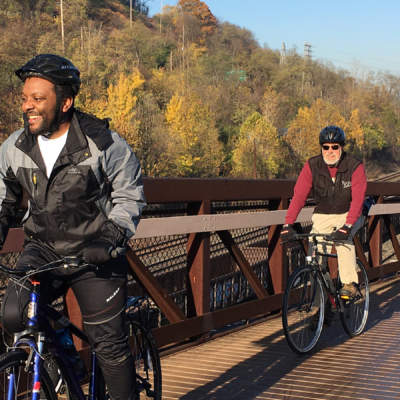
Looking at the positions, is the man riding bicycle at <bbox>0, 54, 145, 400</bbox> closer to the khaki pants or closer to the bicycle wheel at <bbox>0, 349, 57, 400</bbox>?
the bicycle wheel at <bbox>0, 349, 57, 400</bbox>

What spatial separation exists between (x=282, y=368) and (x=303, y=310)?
0.87 meters

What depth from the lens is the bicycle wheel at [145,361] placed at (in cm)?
377

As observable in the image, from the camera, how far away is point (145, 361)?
12.6 ft

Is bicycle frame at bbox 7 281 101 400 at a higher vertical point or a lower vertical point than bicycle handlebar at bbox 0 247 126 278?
lower

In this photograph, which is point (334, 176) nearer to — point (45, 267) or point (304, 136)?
point (45, 267)

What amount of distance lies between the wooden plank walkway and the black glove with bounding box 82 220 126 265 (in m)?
2.21

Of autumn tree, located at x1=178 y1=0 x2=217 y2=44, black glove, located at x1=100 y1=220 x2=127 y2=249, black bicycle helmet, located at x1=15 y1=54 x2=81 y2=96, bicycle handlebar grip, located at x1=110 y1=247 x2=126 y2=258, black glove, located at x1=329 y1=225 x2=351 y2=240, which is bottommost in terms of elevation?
black glove, located at x1=329 y1=225 x2=351 y2=240

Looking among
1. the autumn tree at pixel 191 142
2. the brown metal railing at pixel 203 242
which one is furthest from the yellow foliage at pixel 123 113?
the brown metal railing at pixel 203 242

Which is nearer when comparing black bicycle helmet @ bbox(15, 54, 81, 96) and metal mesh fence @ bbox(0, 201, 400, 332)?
black bicycle helmet @ bbox(15, 54, 81, 96)

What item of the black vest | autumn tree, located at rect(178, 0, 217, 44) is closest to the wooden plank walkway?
the black vest

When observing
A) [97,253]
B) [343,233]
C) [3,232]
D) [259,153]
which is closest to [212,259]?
[343,233]

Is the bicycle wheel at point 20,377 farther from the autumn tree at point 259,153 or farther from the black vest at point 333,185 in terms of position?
the autumn tree at point 259,153

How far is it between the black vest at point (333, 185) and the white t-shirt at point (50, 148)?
4.11 m

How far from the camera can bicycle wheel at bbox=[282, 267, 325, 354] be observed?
6.40 metres
